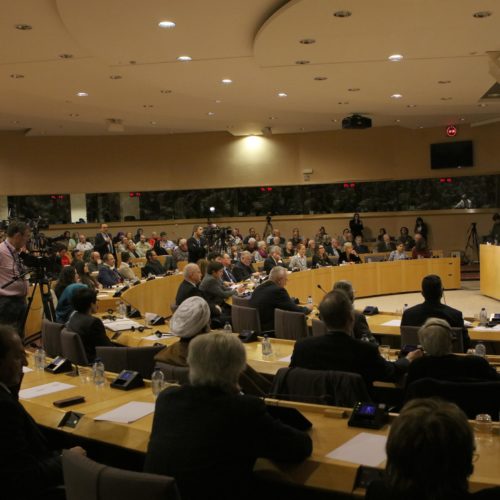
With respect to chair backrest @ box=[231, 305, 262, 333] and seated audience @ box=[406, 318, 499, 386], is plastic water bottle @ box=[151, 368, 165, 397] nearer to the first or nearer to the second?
seated audience @ box=[406, 318, 499, 386]

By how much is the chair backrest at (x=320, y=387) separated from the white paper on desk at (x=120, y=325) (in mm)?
3069

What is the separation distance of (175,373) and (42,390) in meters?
0.86

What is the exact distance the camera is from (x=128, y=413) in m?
3.58

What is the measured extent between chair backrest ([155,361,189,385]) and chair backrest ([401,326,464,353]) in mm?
2418

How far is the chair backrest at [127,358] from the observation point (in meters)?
4.91

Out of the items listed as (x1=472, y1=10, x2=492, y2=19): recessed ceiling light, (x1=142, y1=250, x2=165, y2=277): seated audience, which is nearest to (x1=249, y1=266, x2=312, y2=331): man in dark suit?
(x1=472, y1=10, x2=492, y2=19): recessed ceiling light

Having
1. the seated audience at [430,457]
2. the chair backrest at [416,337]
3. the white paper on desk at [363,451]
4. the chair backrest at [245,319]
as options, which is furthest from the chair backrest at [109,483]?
the chair backrest at [245,319]

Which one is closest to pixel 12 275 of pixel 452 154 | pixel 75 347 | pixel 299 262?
pixel 75 347

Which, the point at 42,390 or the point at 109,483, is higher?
the point at 109,483

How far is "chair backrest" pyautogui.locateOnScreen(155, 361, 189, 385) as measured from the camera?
4.01m

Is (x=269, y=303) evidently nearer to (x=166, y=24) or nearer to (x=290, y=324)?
(x=290, y=324)

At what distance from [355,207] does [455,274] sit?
651 cm

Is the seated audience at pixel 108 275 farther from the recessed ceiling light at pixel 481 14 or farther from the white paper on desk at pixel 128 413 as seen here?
the white paper on desk at pixel 128 413

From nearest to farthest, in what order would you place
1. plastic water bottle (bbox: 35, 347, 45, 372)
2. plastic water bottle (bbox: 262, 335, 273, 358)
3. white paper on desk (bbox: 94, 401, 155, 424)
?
white paper on desk (bbox: 94, 401, 155, 424) → plastic water bottle (bbox: 35, 347, 45, 372) → plastic water bottle (bbox: 262, 335, 273, 358)
